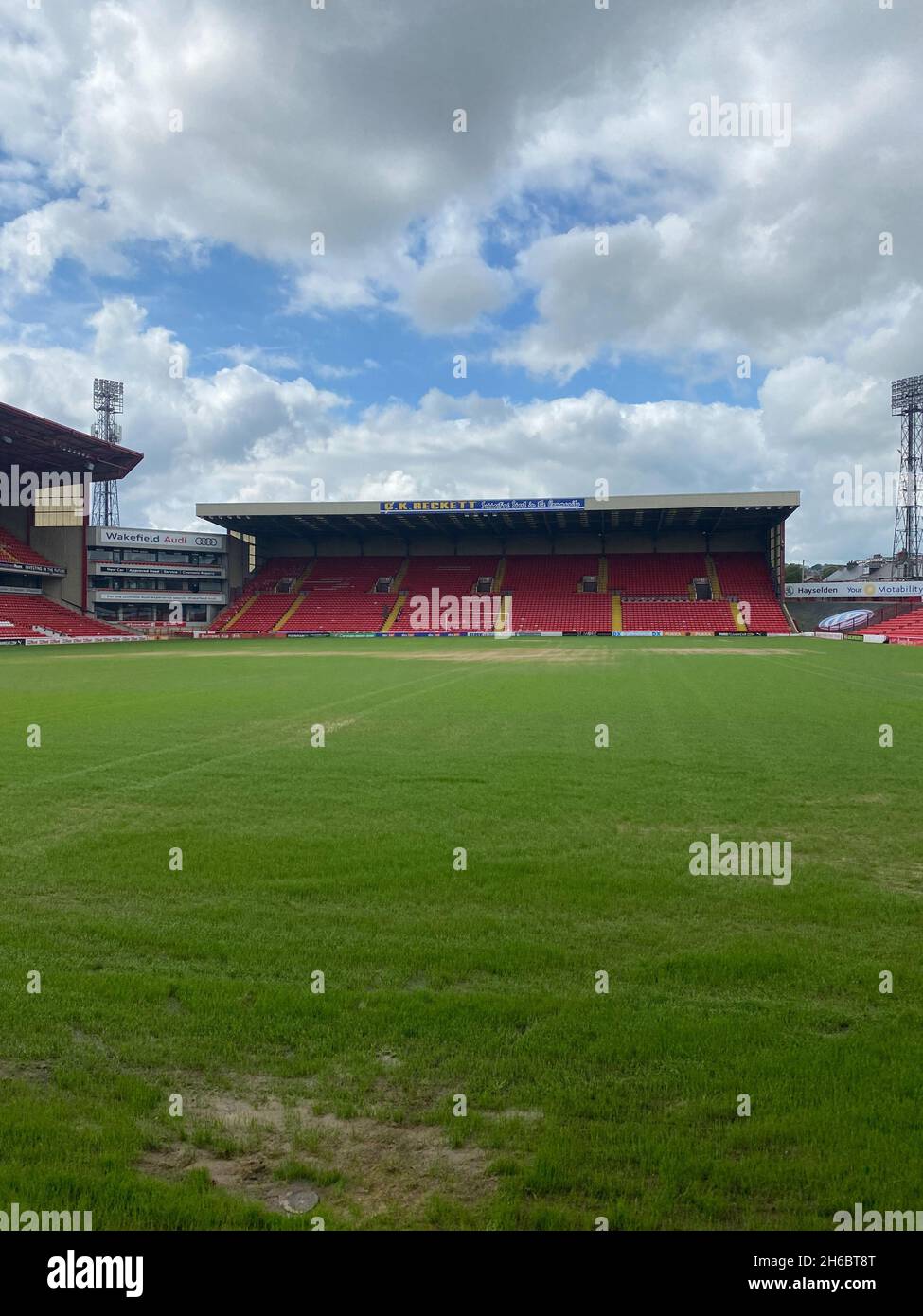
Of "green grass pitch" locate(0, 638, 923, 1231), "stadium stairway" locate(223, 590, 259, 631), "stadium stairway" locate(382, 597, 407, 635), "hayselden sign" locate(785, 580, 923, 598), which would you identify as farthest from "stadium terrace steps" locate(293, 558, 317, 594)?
"green grass pitch" locate(0, 638, 923, 1231)

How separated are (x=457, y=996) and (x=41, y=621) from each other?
6377 cm

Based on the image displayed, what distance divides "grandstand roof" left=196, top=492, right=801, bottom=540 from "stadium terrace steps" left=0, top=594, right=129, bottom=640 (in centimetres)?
1277

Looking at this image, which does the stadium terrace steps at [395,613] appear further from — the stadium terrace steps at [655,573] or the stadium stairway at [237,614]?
the stadium terrace steps at [655,573]

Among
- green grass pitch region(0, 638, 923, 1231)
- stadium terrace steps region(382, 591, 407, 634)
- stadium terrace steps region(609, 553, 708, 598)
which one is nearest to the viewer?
green grass pitch region(0, 638, 923, 1231)

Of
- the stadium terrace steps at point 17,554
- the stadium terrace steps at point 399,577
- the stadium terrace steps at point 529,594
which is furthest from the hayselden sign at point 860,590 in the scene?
the stadium terrace steps at point 17,554

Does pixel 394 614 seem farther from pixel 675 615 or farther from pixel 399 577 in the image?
pixel 675 615

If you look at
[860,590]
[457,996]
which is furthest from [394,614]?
[457,996]

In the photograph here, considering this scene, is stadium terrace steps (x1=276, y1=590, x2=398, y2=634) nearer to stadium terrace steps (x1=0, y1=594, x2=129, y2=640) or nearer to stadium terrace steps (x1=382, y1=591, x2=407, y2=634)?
stadium terrace steps (x1=382, y1=591, x2=407, y2=634)

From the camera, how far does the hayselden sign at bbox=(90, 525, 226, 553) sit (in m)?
69.8

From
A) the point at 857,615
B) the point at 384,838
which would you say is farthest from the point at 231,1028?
the point at 857,615

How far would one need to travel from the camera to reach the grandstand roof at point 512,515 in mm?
61469

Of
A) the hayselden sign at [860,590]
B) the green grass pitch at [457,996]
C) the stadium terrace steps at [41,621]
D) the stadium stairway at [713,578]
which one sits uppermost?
the stadium stairway at [713,578]

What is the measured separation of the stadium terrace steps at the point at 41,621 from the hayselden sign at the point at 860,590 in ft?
189

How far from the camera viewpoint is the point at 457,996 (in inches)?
174
